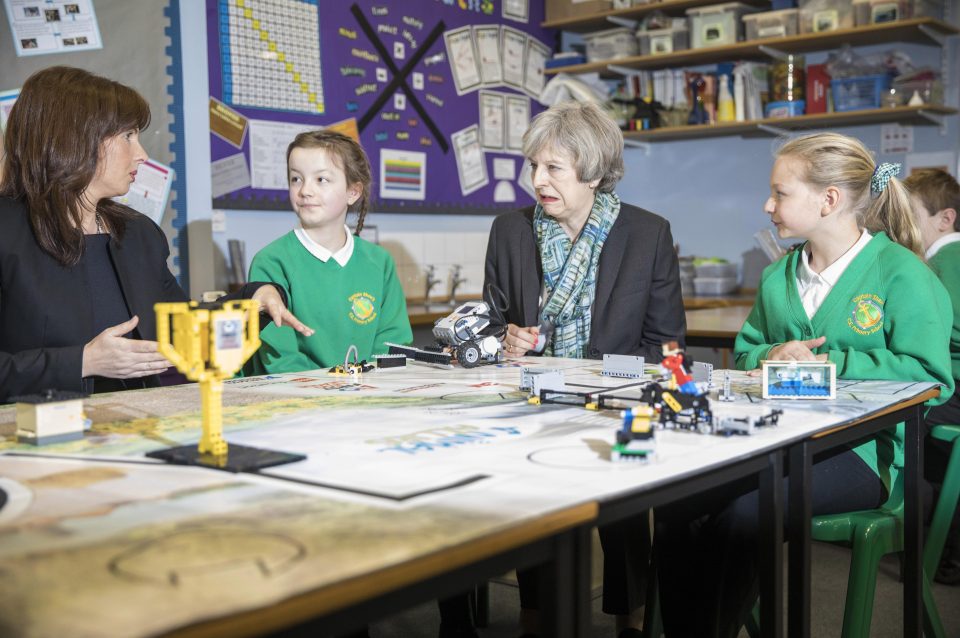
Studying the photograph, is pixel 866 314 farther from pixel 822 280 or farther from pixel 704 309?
pixel 704 309

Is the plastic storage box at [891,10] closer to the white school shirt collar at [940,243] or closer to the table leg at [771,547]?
the white school shirt collar at [940,243]

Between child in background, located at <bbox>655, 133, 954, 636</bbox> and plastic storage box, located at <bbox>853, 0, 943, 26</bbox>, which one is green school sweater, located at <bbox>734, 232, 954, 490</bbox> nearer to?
child in background, located at <bbox>655, 133, 954, 636</bbox>

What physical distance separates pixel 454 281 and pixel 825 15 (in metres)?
2.18

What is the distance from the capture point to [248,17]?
392cm

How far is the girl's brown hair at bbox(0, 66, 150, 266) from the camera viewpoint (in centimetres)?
197

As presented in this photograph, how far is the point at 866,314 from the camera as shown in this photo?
1.95 metres

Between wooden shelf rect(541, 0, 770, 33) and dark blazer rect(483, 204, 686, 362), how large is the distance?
103 inches

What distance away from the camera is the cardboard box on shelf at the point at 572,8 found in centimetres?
512

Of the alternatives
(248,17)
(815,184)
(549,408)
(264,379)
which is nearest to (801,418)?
(549,408)

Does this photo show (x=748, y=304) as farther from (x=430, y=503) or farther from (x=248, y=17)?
(x=430, y=503)

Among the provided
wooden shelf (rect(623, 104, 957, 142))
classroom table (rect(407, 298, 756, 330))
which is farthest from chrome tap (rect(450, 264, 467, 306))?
wooden shelf (rect(623, 104, 957, 142))

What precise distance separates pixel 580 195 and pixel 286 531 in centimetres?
188

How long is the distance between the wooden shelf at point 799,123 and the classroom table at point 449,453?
9.70 ft

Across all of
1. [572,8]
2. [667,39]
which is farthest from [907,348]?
[572,8]
